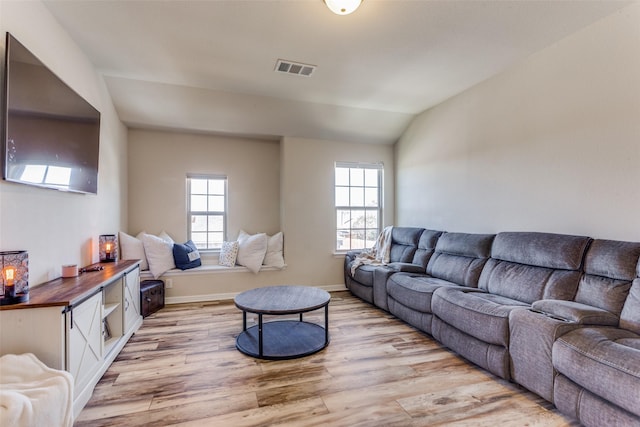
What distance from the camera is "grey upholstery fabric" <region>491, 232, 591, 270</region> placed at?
7.91 feet

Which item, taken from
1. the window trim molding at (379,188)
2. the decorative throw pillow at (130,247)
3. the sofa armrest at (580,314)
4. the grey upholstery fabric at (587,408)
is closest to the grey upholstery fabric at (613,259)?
the sofa armrest at (580,314)

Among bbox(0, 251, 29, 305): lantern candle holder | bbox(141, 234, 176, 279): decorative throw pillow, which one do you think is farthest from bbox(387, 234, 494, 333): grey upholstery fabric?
bbox(0, 251, 29, 305): lantern candle holder

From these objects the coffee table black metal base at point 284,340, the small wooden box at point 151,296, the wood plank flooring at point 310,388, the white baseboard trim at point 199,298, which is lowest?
the wood plank flooring at point 310,388

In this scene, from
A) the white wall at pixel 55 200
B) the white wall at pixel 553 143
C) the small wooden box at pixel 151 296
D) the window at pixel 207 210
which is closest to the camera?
the white wall at pixel 55 200

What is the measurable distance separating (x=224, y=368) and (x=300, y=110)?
3.30 m

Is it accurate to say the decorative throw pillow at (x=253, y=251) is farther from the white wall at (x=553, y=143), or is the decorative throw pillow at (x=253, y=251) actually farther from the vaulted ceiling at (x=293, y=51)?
the white wall at (x=553, y=143)

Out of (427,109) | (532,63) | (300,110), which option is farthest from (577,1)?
(300,110)

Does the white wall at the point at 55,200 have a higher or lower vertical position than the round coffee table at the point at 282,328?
higher

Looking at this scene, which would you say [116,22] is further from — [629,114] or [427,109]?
[629,114]

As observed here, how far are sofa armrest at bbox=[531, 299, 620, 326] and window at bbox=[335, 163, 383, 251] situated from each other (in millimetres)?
3225

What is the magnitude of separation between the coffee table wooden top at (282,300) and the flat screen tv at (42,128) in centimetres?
174

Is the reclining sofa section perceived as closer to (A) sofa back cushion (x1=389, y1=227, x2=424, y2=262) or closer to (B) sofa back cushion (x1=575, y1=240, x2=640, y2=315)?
(B) sofa back cushion (x1=575, y1=240, x2=640, y2=315)

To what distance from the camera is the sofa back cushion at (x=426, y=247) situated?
12.9ft

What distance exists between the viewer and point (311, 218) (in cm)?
481
